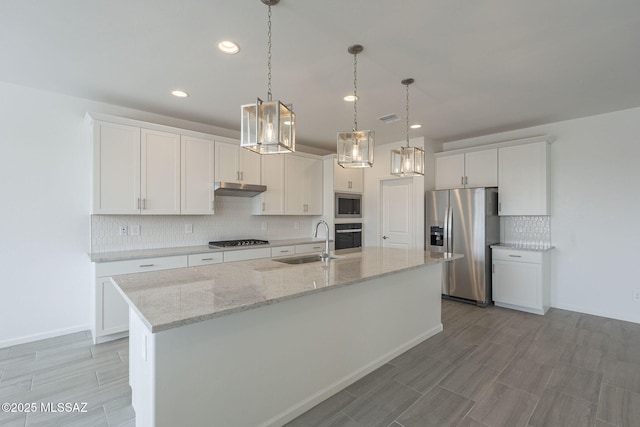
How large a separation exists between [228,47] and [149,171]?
1895 millimetres

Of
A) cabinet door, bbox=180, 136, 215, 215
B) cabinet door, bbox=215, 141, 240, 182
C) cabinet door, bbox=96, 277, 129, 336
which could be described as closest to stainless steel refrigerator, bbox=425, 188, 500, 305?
cabinet door, bbox=215, 141, 240, 182

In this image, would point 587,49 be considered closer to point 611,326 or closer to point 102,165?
point 611,326

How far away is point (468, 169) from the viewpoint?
4602mm

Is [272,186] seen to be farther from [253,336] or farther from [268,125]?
[253,336]

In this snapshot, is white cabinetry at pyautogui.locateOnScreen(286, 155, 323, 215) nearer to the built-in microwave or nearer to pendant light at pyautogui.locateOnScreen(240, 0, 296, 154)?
the built-in microwave

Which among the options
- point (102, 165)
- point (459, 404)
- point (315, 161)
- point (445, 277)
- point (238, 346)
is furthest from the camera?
point (315, 161)

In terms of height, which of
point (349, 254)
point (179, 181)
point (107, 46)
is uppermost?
point (107, 46)

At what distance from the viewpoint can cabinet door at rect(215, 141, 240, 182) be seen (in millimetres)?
3902

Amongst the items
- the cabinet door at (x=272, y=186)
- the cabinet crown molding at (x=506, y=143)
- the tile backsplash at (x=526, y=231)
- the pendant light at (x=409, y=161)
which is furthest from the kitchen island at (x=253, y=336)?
the cabinet crown molding at (x=506, y=143)

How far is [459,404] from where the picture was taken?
6.57 feet

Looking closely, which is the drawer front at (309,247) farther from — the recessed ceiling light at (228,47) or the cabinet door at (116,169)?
the recessed ceiling light at (228,47)

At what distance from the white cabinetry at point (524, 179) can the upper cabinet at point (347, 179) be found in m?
2.30

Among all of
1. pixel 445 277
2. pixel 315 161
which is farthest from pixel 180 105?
pixel 445 277

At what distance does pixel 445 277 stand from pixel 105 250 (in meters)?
4.60
